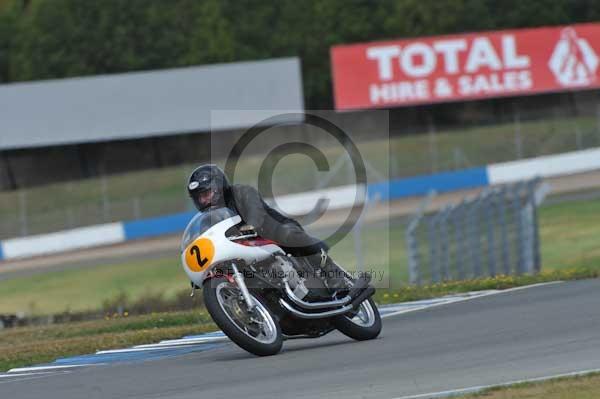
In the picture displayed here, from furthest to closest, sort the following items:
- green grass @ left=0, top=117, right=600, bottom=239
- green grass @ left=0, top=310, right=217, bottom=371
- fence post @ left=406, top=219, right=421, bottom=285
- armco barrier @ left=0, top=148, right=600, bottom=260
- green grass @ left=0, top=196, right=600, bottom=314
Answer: green grass @ left=0, top=117, right=600, bottom=239
armco barrier @ left=0, top=148, right=600, bottom=260
green grass @ left=0, top=196, right=600, bottom=314
fence post @ left=406, top=219, right=421, bottom=285
green grass @ left=0, top=310, right=217, bottom=371

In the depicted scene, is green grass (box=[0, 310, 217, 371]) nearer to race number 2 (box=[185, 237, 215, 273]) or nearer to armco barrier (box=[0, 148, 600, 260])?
race number 2 (box=[185, 237, 215, 273])

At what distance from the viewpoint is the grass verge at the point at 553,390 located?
23.8 ft

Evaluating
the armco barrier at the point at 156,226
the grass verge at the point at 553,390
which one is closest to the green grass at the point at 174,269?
the armco barrier at the point at 156,226

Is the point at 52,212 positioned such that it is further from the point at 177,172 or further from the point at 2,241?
the point at 177,172

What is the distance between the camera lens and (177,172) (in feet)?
127

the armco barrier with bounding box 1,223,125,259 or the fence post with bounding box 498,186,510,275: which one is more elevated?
the fence post with bounding box 498,186,510,275

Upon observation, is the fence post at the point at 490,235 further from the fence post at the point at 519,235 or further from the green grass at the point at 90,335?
the green grass at the point at 90,335

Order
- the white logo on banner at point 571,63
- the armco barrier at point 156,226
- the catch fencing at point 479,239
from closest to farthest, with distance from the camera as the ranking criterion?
the catch fencing at point 479,239 → the armco barrier at point 156,226 → the white logo on banner at point 571,63

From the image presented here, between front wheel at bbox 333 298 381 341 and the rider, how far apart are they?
39 centimetres

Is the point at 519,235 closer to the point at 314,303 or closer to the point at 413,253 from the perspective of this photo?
the point at 413,253

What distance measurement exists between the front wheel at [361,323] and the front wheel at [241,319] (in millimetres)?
779

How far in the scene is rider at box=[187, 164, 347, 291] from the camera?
9.89 m

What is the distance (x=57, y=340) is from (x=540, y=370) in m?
6.66

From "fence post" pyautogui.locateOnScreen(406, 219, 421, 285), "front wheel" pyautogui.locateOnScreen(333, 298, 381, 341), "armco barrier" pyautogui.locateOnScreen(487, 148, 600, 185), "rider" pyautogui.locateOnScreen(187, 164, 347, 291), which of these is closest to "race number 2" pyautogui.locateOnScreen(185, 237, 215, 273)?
"rider" pyautogui.locateOnScreen(187, 164, 347, 291)
